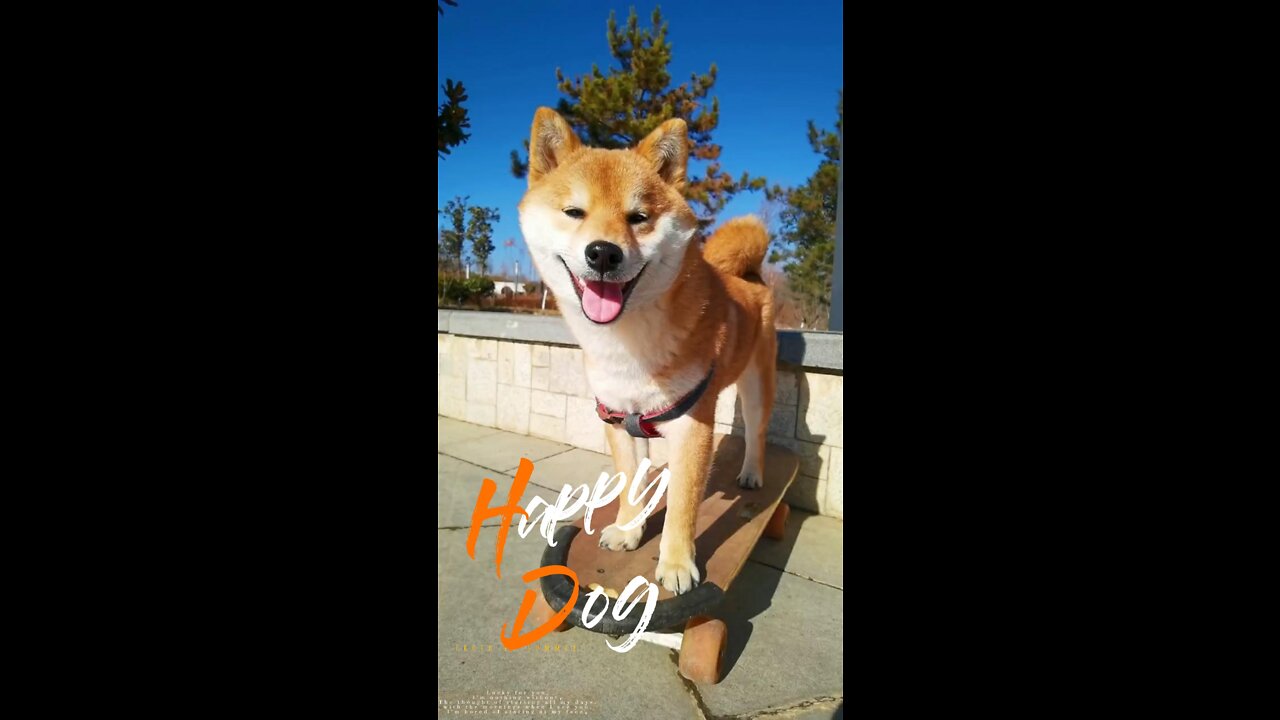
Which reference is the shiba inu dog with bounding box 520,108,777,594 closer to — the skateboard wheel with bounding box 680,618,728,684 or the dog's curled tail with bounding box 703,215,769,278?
the skateboard wheel with bounding box 680,618,728,684

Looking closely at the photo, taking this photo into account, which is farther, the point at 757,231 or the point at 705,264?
the point at 757,231

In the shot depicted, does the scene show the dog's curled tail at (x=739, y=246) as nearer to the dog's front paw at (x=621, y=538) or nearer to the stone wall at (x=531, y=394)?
the stone wall at (x=531, y=394)

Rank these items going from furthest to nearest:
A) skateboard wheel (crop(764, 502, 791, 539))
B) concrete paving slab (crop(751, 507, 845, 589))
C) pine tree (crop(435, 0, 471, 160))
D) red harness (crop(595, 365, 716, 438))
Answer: skateboard wheel (crop(764, 502, 791, 539)), concrete paving slab (crop(751, 507, 845, 589)), red harness (crop(595, 365, 716, 438)), pine tree (crop(435, 0, 471, 160))

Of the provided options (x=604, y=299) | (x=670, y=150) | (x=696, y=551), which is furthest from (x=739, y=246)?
(x=696, y=551)

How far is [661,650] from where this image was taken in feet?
4.40

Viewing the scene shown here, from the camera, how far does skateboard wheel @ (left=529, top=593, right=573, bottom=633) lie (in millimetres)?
1258

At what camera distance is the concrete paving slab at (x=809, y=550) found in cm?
→ 172

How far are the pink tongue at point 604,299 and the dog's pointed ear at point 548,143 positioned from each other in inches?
14.6

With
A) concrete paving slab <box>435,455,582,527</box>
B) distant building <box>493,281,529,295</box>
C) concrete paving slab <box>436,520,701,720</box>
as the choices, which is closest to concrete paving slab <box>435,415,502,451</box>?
concrete paving slab <box>435,455,582,527</box>

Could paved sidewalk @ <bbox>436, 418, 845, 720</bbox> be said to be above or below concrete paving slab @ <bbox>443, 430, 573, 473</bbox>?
below

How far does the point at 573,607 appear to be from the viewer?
117 centimetres
